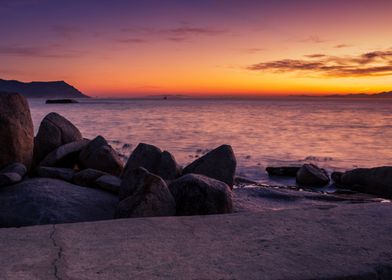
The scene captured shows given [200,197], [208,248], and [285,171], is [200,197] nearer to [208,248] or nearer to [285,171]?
[208,248]

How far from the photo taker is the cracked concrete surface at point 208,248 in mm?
2932

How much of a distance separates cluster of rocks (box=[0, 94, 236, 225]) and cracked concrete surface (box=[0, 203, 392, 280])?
2.47ft

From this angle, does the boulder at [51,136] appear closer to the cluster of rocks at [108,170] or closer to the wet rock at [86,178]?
the cluster of rocks at [108,170]

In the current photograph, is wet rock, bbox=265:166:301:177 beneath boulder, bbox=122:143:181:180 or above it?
beneath

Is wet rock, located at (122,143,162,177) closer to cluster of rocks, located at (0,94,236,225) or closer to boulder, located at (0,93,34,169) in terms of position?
cluster of rocks, located at (0,94,236,225)

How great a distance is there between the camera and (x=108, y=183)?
247 inches

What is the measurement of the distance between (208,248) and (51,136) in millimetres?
5833

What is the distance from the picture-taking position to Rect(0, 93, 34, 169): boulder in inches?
277

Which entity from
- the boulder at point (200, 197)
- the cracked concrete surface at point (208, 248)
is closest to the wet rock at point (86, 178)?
the boulder at point (200, 197)

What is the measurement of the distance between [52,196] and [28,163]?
82.4 inches

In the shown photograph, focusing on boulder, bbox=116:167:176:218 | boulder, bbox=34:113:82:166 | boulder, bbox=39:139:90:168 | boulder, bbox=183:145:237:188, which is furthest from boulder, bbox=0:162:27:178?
boulder, bbox=183:145:237:188

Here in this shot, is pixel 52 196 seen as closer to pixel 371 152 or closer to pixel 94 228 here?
pixel 94 228

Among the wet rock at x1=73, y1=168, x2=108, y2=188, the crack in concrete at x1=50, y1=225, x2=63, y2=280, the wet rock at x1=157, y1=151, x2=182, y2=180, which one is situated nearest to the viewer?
the crack in concrete at x1=50, y1=225, x2=63, y2=280

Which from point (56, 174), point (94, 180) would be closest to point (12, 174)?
point (56, 174)
